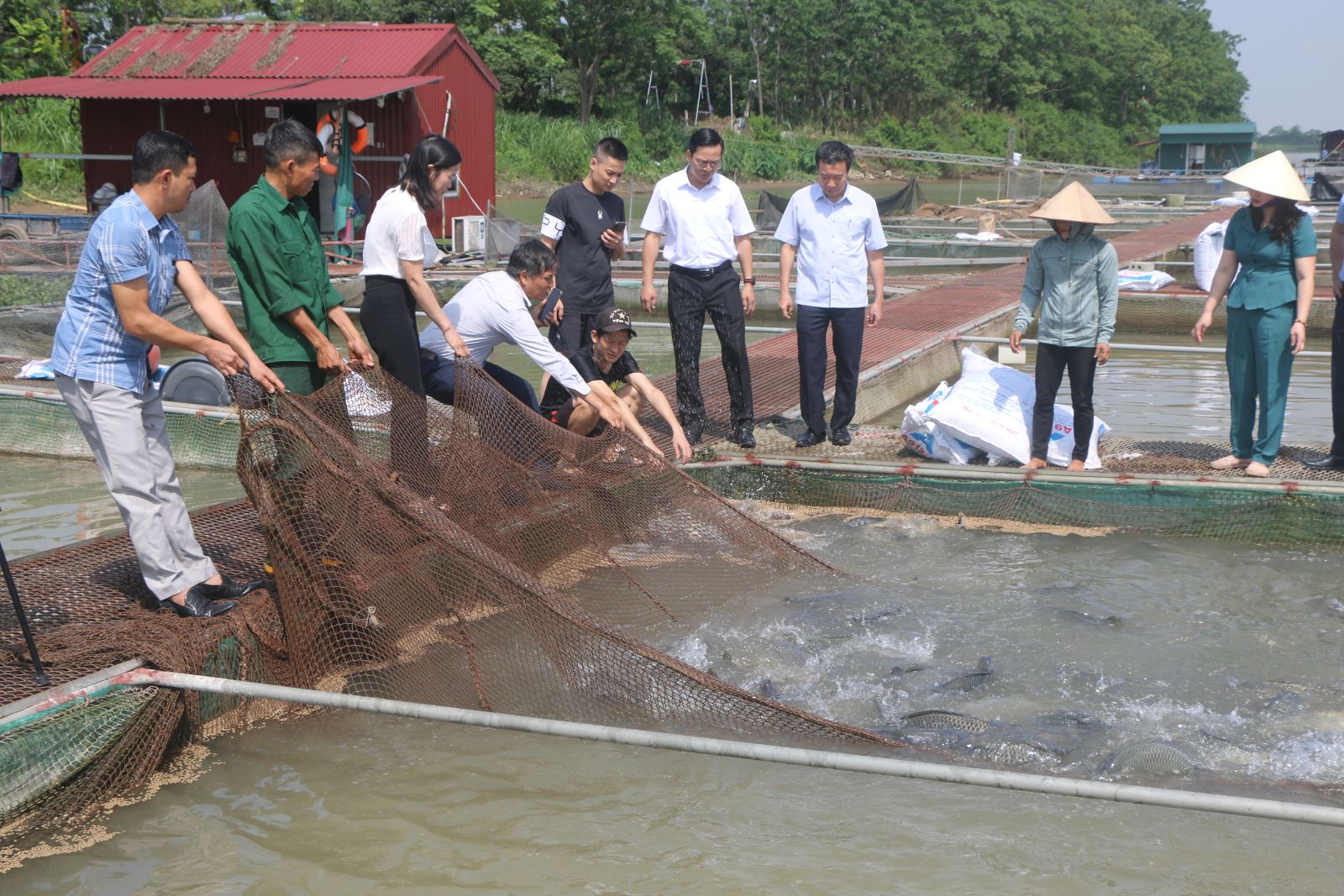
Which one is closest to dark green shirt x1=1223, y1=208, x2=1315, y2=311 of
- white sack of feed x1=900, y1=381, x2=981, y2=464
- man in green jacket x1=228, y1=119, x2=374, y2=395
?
white sack of feed x1=900, y1=381, x2=981, y2=464

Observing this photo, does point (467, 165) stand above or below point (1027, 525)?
above

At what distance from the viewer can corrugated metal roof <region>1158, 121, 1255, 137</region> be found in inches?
1937

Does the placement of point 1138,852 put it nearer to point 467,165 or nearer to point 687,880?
point 687,880

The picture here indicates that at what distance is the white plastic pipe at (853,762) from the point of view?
2.39m

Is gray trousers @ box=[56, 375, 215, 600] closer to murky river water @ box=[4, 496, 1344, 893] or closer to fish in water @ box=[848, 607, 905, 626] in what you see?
murky river water @ box=[4, 496, 1344, 893]

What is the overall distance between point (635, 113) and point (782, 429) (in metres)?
36.5

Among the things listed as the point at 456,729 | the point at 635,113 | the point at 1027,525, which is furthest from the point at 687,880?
the point at 635,113

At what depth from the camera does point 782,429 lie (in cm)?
691

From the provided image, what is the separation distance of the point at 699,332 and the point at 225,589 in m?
3.11

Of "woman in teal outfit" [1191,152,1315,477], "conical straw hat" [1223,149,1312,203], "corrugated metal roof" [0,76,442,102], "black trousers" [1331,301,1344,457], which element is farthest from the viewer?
"corrugated metal roof" [0,76,442,102]

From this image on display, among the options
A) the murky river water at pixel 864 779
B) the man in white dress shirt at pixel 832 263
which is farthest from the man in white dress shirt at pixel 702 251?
the murky river water at pixel 864 779

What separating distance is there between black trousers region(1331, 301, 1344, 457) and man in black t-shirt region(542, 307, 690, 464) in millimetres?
3102

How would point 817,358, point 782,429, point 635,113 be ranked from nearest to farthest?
point 817,358 < point 782,429 < point 635,113

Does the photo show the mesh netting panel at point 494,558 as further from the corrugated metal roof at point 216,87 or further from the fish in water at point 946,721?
the corrugated metal roof at point 216,87
